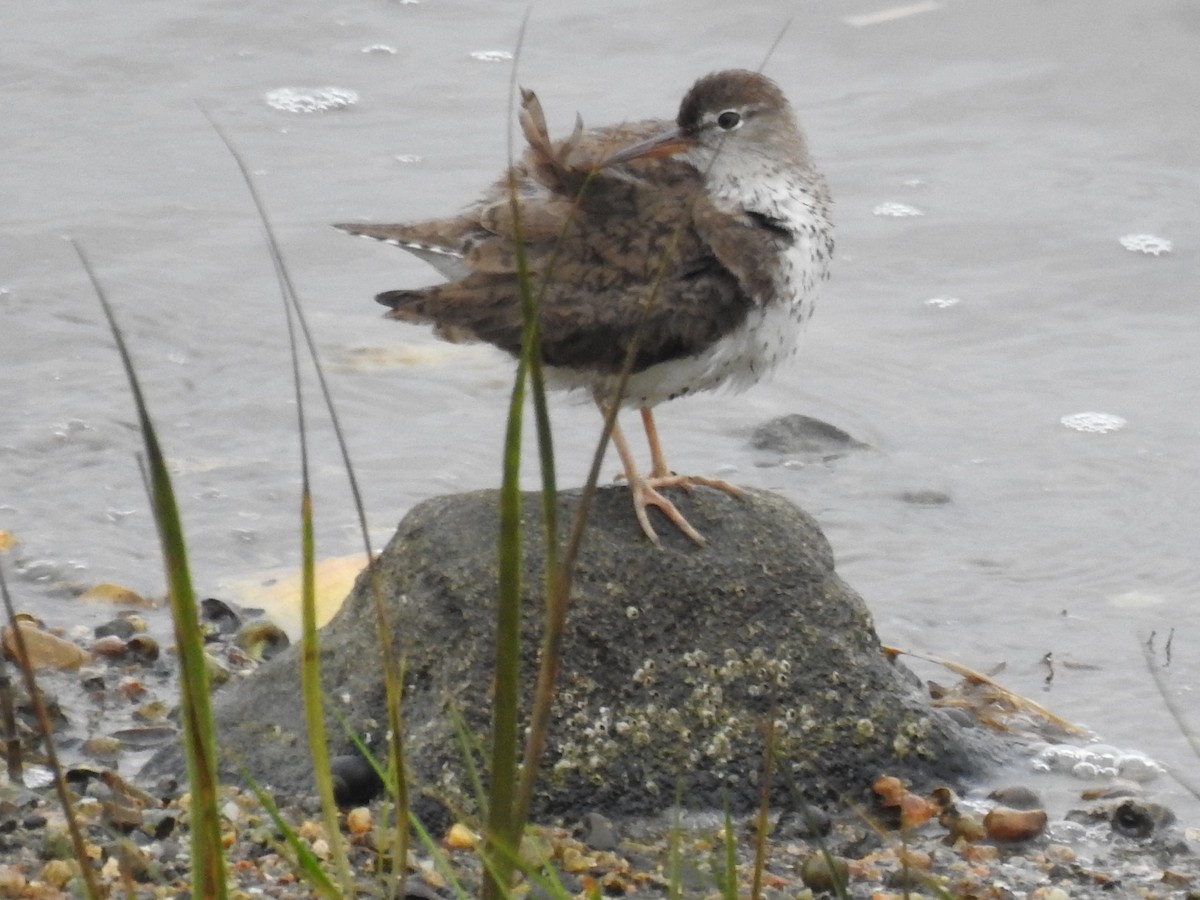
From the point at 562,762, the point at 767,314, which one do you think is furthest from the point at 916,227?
the point at 562,762

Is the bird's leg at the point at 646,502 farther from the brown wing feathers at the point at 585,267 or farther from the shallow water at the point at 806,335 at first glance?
the shallow water at the point at 806,335

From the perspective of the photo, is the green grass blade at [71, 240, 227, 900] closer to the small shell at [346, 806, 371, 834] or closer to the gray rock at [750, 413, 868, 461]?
the small shell at [346, 806, 371, 834]

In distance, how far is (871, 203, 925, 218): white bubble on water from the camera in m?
8.95

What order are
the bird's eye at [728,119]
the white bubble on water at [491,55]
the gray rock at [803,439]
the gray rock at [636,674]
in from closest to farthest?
1. the gray rock at [636,674]
2. the bird's eye at [728,119]
3. the gray rock at [803,439]
4. the white bubble on water at [491,55]

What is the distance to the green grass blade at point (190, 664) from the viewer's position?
2.19 metres

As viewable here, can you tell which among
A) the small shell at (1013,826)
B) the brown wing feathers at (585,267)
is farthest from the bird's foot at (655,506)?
the small shell at (1013,826)

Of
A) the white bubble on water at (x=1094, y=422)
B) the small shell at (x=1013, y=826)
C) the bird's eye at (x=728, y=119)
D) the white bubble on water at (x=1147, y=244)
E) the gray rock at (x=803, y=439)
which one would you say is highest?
the bird's eye at (x=728, y=119)

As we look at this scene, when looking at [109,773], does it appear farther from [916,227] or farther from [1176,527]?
[916,227]

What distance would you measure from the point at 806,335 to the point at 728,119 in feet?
5.79

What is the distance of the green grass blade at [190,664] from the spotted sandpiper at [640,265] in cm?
184

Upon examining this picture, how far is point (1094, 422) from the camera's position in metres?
7.08

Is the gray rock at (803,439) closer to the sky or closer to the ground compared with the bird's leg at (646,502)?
closer to the ground

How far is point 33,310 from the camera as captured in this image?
7562mm

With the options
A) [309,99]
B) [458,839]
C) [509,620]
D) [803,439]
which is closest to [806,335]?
[803,439]
